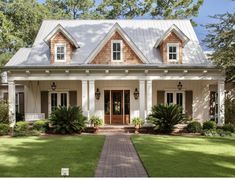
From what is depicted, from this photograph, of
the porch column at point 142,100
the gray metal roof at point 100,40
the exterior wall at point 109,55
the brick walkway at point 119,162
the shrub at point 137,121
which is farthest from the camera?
the gray metal roof at point 100,40

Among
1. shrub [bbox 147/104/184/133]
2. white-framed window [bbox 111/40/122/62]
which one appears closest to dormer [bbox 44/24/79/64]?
white-framed window [bbox 111/40/122/62]

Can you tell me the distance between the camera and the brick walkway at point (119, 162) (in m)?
9.59

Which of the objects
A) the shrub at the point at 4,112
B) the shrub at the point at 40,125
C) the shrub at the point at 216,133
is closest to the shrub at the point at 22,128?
the shrub at the point at 40,125

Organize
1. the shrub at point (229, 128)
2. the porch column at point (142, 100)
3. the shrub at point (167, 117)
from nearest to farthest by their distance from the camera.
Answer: the shrub at point (167, 117)
the shrub at point (229, 128)
the porch column at point (142, 100)

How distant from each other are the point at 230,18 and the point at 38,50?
1298cm

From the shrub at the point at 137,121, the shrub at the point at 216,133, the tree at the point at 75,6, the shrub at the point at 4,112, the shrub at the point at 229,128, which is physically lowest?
the shrub at the point at 216,133

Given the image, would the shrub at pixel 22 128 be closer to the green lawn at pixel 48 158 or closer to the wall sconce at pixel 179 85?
the green lawn at pixel 48 158

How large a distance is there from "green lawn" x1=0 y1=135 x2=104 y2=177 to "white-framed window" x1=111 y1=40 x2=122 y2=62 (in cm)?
855

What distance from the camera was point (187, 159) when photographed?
11836 mm

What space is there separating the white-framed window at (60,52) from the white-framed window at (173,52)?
695 cm

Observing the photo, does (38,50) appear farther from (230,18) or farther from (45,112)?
(230,18)

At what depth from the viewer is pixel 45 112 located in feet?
83.5

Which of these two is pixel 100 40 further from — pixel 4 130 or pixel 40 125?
pixel 4 130

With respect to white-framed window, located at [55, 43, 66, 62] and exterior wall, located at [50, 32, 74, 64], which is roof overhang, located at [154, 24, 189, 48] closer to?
exterior wall, located at [50, 32, 74, 64]
